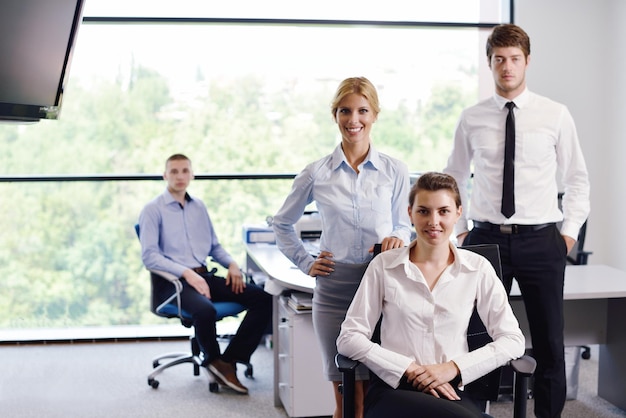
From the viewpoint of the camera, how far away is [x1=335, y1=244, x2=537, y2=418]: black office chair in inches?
103

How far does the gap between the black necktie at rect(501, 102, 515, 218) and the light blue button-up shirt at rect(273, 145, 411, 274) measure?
43cm

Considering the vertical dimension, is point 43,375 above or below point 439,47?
below

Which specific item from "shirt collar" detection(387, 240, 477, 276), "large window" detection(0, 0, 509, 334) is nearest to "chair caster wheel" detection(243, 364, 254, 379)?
"large window" detection(0, 0, 509, 334)

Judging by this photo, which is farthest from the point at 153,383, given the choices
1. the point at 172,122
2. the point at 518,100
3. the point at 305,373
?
the point at 518,100

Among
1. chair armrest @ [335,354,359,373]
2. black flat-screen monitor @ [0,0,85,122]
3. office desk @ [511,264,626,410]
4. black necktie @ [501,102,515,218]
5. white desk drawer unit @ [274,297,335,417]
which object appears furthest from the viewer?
office desk @ [511,264,626,410]

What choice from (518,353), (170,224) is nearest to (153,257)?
(170,224)

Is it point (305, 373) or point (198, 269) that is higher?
point (198, 269)

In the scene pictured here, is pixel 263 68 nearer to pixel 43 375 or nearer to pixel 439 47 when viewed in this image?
pixel 439 47

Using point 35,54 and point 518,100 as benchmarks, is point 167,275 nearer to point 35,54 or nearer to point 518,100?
point 518,100

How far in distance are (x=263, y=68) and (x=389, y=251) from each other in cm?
336

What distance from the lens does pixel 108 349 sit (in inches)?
221

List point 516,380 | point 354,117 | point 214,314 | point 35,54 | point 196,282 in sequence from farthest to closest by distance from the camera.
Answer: point 196,282 < point 214,314 < point 354,117 < point 516,380 < point 35,54

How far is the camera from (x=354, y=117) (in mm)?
3074

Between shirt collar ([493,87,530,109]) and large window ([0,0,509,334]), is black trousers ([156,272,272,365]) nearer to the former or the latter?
large window ([0,0,509,334])
